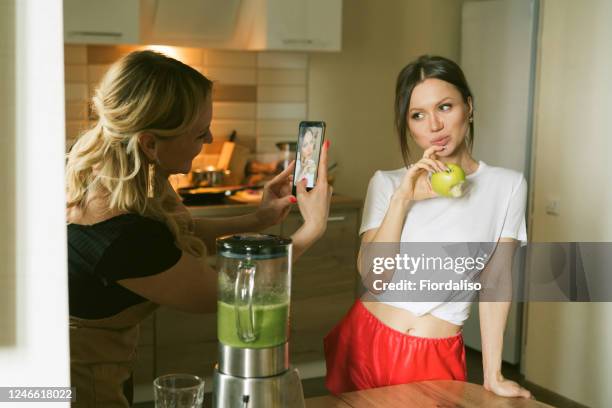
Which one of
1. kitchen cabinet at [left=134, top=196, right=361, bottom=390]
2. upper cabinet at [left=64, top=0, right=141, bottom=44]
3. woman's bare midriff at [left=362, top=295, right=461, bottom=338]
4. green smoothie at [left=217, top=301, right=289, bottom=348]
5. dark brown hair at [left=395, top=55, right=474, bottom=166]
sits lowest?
kitchen cabinet at [left=134, top=196, right=361, bottom=390]

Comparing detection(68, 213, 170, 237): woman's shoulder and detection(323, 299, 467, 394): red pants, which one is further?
detection(323, 299, 467, 394): red pants

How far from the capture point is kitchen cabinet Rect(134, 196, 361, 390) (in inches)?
129

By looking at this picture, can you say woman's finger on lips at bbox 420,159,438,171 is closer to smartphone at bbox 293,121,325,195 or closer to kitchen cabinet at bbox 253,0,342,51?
smartphone at bbox 293,121,325,195

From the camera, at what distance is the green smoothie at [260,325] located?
131 cm

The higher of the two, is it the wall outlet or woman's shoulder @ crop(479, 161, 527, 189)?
woman's shoulder @ crop(479, 161, 527, 189)

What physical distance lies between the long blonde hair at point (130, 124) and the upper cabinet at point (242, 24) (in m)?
1.82

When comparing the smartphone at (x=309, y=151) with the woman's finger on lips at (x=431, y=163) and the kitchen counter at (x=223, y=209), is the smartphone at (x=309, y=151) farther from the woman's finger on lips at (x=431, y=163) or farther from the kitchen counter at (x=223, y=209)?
the kitchen counter at (x=223, y=209)

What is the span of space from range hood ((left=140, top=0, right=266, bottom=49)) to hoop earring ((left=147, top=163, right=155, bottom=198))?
195cm

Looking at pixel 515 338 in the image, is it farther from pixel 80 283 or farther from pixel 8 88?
pixel 8 88

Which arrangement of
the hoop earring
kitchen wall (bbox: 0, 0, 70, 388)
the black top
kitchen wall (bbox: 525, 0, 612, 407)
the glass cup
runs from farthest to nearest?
kitchen wall (bbox: 525, 0, 612, 407), the hoop earring, the black top, the glass cup, kitchen wall (bbox: 0, 0, 70, 388)

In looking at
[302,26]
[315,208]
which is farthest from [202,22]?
[315,208]

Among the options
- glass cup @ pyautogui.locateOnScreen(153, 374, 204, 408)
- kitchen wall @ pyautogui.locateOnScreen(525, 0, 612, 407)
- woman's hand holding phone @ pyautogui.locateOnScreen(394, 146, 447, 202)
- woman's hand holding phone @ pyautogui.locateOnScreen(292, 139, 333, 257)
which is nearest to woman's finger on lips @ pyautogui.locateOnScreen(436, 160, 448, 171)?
woman's hand holding phone @ pyautogui.locateOnScreen(394, 146, 447, 202)

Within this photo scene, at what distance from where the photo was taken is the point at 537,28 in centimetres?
348

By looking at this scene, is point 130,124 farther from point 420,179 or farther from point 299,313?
point 299,313
